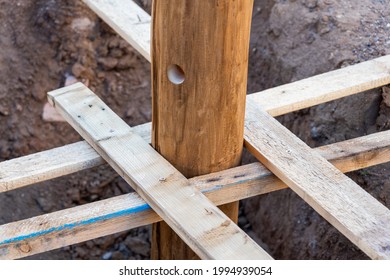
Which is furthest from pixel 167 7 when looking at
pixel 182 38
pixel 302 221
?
pixel 302 221

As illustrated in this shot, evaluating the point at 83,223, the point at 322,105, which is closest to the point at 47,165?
the point at 83,223

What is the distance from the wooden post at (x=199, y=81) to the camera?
2.54 m

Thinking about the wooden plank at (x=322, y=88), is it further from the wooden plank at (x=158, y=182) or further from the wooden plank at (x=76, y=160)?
the wooden plank at (x=158, y=182)

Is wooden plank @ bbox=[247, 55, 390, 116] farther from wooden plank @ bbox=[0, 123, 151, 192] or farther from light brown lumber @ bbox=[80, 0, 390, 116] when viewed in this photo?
wooden plank @ bbox=[0, 123, 151, 192]

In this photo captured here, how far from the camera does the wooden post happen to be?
254 centimetres

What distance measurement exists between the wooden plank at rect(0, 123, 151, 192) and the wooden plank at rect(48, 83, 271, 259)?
1.8 inches

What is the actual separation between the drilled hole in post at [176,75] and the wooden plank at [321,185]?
0.39 metres

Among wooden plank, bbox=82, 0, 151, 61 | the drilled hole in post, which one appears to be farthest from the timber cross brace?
wooden plank, bbox=82, 0, 151, 61

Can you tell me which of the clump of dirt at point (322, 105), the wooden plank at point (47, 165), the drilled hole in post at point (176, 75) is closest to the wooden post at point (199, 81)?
the drilled hole in post at point (176, 75)

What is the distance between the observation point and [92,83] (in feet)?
15.3

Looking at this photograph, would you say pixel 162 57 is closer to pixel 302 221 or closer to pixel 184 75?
pixel 184 75

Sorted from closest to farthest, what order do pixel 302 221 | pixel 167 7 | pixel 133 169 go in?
pixel 167 7 < pixel 133 169 < pixel 302 221

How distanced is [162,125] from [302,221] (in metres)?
1.33

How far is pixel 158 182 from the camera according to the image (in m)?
2.76
